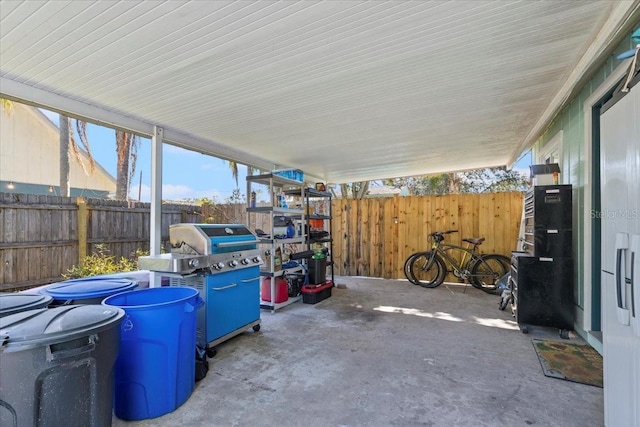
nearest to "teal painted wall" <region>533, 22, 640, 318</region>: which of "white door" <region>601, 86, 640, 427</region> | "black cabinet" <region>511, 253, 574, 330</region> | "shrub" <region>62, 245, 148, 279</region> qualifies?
"black cabinet" <region>511, 253, 574, 330</region>

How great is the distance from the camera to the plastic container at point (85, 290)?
6.82 feet

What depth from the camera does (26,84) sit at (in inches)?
106

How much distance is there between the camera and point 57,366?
1.34 metres

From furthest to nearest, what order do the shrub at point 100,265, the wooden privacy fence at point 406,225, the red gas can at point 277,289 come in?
the wooden privacy fence at point 406,225
the red gas can at point 277,289
the shrub at point 100,265

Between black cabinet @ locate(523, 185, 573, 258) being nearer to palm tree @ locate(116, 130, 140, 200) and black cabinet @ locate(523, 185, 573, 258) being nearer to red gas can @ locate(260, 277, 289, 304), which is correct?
red gas can @ locate(260, 277, 289, 304)

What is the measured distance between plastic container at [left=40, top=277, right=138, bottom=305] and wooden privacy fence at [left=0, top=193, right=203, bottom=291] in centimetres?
236

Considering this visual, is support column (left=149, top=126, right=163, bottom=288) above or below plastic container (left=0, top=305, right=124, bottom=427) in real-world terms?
above

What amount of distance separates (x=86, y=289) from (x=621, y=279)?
3281 millimetres

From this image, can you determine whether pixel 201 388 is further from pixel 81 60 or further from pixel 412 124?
pixel 412 124

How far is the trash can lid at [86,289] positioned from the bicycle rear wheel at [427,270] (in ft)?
16.8

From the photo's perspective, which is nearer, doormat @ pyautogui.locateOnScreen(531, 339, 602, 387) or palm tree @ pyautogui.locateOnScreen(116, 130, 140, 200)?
doormat @ pyautogui.locateOnScreen(531, 339, 602, 387)

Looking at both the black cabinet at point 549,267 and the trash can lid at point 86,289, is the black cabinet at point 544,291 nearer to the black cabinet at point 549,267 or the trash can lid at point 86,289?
the black cabinet at point 549,267

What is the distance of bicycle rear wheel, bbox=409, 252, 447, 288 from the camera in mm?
5952

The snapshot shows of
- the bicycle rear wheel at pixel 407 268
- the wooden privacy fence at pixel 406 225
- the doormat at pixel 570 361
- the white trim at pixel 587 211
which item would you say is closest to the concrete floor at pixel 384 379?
the doormat at pixel 570 361
